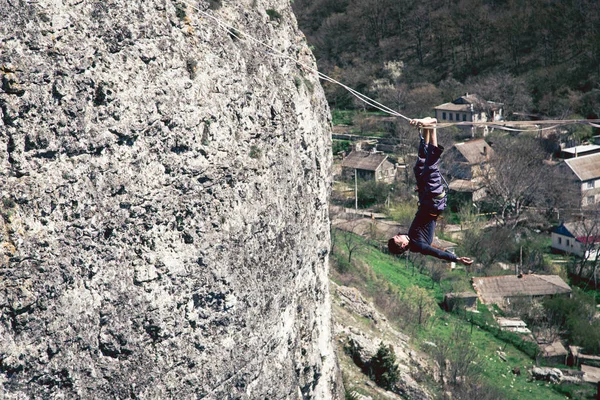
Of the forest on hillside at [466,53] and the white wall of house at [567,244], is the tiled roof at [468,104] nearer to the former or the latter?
the forest on hillside at [466,53]

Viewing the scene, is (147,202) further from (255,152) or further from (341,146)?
(341,146)

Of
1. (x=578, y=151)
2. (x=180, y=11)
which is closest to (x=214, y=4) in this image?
(x=180, y=11)

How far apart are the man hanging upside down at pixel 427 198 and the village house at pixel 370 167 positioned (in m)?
45.4

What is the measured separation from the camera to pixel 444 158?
190ft

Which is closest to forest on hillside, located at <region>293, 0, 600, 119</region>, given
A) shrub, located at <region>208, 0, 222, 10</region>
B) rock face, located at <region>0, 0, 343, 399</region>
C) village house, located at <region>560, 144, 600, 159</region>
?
village house, located at <region>560, 144, 600, 159</region>

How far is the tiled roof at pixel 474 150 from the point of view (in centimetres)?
5712

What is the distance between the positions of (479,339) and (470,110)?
3376 cm

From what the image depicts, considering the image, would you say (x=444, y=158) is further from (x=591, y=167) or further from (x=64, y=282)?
(x=64, y=282)

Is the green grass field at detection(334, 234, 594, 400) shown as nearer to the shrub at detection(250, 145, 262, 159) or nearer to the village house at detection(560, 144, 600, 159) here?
the village house at detection(560, 144, 600, 159)

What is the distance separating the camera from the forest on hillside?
7081 cm

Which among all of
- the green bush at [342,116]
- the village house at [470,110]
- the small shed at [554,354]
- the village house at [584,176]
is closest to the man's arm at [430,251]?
the small shed at [554,354]

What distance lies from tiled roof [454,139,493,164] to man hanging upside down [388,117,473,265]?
156 feet

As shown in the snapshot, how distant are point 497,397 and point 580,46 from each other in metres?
56.5

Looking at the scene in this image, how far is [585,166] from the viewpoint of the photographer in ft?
180
